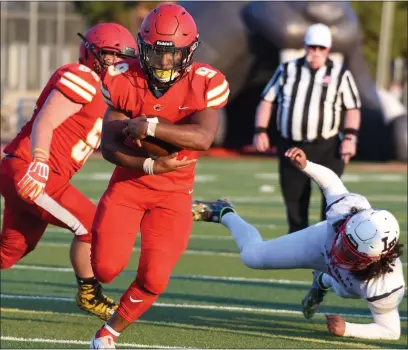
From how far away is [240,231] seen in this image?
5.64m

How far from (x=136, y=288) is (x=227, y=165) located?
11775mm

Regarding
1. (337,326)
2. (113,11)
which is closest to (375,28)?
(113,11)

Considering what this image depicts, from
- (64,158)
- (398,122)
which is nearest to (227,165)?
(398,122)

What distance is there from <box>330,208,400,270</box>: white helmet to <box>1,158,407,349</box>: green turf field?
2.13ft

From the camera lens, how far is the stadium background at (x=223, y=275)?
537 cm

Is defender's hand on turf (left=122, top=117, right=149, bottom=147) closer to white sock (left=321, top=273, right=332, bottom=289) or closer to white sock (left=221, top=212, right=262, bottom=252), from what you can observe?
white sock (left=221, top=212, right=262, bottom=252)

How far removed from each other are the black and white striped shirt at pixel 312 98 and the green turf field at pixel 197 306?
1.00 meters

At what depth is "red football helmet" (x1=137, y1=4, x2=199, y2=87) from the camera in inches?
177

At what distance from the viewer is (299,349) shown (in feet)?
16.7

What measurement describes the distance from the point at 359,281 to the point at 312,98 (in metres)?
2.57

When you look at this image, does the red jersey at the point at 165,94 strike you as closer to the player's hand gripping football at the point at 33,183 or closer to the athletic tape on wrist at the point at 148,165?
Result: the athletic tape on wrist at the point at 148,165

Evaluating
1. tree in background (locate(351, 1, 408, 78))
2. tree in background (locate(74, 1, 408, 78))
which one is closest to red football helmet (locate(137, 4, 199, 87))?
tree in background (locate(74, 1, 408, 78))

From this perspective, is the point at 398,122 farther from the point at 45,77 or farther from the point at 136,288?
the point at 45,77

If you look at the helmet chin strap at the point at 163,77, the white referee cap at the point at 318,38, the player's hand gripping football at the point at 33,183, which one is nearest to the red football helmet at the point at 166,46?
the helmet chin strap at the point at 163,77
